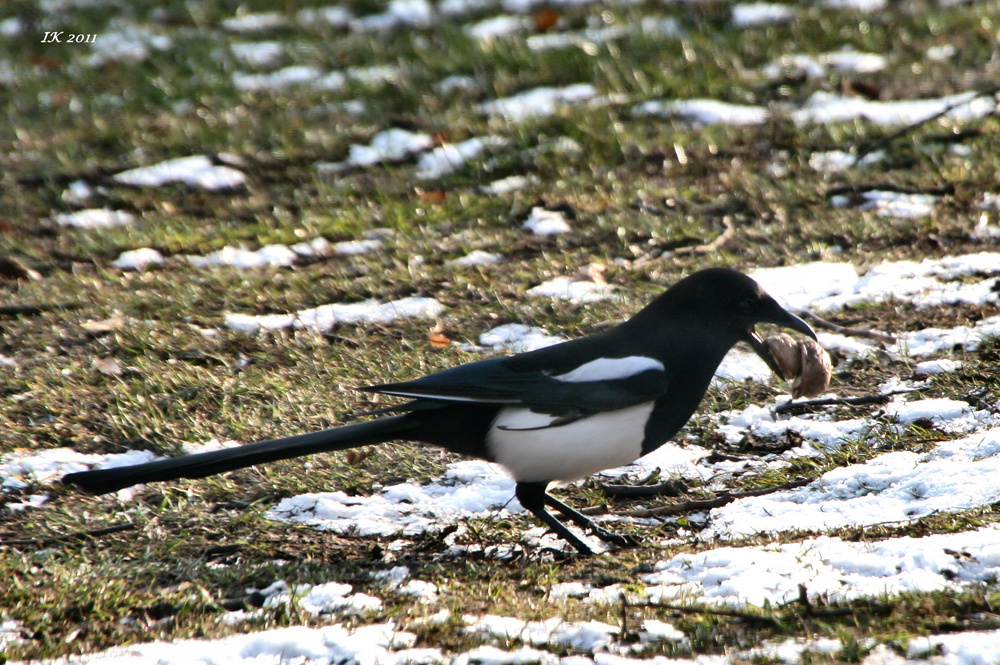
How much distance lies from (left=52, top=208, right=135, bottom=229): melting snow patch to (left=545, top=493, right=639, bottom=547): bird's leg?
3.20 metres

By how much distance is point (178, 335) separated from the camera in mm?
4402

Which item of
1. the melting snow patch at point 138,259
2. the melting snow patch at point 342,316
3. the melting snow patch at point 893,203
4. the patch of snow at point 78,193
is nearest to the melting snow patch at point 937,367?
the melting snow patch at point 893,203

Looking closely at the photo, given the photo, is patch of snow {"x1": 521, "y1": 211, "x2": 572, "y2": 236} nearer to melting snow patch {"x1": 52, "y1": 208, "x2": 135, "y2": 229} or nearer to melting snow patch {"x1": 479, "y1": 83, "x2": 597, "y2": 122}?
melting snow patch {"x1": 479, "y1": 83, "x2": 597, "y2": 122}

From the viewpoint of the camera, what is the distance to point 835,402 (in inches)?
147

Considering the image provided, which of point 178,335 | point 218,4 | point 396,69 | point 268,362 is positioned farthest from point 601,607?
point 218,4

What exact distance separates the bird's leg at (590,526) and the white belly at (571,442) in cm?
12

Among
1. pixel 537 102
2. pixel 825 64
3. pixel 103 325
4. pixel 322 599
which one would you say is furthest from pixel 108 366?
pixel 825 64

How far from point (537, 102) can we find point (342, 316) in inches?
99.7

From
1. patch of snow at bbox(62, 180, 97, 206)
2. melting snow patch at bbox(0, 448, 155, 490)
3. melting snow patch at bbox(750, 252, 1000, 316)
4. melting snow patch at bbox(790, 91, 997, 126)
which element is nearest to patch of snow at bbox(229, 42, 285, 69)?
patch of snow at bbox(62, 180, 97, 206)

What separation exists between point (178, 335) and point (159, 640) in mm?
2143

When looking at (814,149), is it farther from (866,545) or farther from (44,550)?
(44,550)

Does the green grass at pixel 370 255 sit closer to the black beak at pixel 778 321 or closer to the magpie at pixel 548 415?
the magpie at pixel 548 415

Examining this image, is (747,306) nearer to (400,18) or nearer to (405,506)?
(405,506)

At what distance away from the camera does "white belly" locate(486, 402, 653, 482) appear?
304 centimetres
